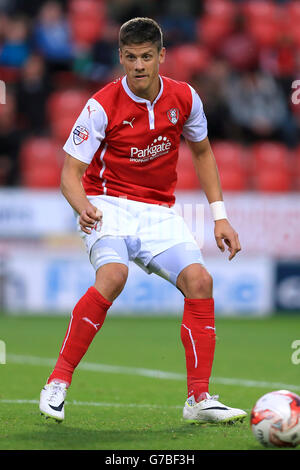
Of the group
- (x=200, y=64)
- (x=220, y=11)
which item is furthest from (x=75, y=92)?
(x=220, y=11)

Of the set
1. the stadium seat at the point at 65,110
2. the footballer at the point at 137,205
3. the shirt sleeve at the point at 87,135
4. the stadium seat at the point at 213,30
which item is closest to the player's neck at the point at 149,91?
the footballer at the point at 137,205

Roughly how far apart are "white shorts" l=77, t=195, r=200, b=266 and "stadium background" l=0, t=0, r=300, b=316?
6072mm

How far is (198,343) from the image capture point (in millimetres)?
5180

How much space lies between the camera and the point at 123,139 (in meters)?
5.23

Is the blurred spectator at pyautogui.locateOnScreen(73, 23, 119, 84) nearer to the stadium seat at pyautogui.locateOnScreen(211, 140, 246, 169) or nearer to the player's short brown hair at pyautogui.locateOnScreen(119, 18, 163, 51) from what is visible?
the stadium seat at pyautogui.locateOnScreen(211, 140, 246, 169)

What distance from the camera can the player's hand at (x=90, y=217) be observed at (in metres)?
4.83

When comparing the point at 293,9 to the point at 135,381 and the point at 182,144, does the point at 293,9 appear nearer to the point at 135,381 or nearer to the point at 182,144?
the point at 182,144

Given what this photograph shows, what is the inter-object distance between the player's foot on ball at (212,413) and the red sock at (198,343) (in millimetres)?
69

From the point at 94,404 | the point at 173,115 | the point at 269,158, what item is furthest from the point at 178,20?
the point at 94,404

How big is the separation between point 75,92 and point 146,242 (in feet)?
28.1

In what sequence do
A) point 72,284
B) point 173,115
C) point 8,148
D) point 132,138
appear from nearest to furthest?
point 132,138 < point 173,115 < point 72,284 < point 8,148

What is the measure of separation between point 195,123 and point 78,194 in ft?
2.98

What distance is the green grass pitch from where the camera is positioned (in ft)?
15.1
